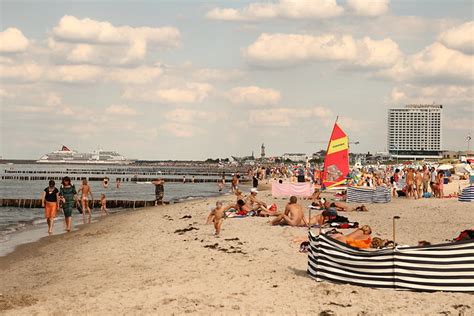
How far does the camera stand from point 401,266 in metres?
8.62

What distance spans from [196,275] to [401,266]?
11.8 ft

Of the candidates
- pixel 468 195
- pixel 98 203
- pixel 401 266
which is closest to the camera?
pixel 401 266

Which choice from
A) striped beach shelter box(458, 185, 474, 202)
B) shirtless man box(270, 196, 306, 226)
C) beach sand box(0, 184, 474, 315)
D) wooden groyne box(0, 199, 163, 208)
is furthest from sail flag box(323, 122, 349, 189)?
shirtless man box(270, 196, 306, 226)

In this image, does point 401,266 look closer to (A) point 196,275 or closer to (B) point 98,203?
(A) point 196,275

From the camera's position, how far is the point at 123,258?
13422 mm

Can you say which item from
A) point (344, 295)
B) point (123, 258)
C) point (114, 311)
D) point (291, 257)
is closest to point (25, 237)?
point (123, 258)

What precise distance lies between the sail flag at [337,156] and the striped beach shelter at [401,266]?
24.6 m

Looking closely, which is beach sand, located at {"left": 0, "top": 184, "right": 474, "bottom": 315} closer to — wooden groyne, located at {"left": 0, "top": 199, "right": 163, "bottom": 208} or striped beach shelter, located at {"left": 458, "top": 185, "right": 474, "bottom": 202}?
striped beach shelter, located at {"left": 458, "top": 185, "right": 474, "bottom": 202}

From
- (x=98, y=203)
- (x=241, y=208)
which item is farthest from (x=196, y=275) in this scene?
(x=98, y=203)

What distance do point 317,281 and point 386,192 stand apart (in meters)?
18.5

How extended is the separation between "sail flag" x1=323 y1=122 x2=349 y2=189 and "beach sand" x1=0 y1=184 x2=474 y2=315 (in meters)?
14.0

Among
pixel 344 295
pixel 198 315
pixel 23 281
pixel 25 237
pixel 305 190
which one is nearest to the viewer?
pixel 198 315

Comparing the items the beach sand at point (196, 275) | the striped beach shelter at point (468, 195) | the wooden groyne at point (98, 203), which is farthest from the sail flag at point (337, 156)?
the beach sand at point (196, 275)

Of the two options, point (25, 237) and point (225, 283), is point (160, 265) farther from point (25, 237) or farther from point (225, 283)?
point (25, 237)
